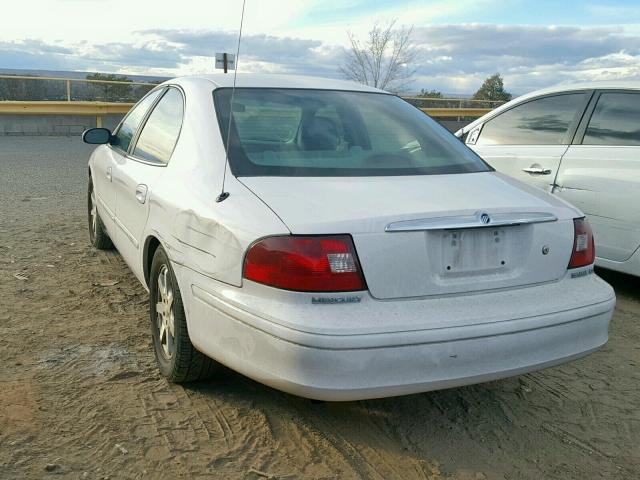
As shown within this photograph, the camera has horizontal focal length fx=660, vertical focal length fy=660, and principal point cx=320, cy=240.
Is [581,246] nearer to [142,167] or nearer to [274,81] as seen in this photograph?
[274,81]

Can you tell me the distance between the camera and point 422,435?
2.87 meters

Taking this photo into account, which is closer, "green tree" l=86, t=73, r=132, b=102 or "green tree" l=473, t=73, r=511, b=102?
"green tree" l=86, t=73, r=132, b=102

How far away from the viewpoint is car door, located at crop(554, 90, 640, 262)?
4.64m

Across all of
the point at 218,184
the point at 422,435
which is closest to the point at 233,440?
the point at 422,435

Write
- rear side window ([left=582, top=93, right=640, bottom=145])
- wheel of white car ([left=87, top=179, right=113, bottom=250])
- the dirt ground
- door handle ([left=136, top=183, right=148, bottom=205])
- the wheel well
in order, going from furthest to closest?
wheel of white car ([left=87, top=179, right=113, bottom=250])
rear side window ([left=582, top=93, right=640, bottom=145])
door handle ([left=136, top=183, right=148, bottom=205])
the wheel well
the dirt ground

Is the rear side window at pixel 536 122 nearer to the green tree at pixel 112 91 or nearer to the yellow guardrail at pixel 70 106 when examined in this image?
the yellow guardrail at pixel 70 106

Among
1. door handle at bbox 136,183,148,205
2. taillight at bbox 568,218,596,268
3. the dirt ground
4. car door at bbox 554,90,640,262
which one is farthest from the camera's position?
car door at bbox 554,90,640,262

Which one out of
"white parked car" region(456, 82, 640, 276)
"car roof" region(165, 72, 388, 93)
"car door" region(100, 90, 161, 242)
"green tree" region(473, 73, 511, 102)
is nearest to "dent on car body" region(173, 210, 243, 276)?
"car roof" region(165, 72, 388, 93)

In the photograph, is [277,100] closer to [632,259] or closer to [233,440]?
[233,440]

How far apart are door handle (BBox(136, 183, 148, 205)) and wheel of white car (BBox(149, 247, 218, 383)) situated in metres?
0.38

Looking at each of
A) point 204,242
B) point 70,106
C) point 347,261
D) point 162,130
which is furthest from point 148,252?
point 70,106

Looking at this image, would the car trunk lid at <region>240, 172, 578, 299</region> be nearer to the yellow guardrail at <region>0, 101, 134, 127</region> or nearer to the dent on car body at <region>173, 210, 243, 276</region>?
the dent on car body at <region>173, 210, 243, 276</region>

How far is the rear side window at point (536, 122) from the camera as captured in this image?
5.27 m

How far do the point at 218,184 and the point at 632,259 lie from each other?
323 centimetres
